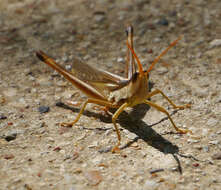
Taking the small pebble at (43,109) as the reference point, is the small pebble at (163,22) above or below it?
above

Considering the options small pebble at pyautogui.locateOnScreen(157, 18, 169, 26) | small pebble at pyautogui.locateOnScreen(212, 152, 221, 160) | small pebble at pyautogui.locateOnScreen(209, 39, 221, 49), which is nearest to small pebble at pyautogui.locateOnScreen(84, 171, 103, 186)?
small pebble at pyautogui.locateOnScreen(212, 152, 221, 160)

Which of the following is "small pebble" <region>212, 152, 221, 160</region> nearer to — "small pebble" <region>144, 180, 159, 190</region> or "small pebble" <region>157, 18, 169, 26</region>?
"small pebble" <region>144, 180, 159, 190</region>

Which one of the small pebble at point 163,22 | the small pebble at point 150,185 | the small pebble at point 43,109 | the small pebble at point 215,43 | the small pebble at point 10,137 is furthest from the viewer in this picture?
the small pebble at point 163,22

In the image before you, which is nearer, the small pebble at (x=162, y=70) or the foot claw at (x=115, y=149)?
the foot claw at (x=115, y=149)

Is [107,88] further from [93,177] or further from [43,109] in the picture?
[93,177]

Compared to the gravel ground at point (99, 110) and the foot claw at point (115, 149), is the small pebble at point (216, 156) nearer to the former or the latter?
the gravel ground at point (99, 110)

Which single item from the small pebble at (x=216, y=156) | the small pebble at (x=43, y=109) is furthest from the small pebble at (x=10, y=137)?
the small pebble at (x=216, y=156)

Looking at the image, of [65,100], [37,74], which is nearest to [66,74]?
[65,100]

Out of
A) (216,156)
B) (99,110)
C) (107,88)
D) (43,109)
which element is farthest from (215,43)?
(43,109)

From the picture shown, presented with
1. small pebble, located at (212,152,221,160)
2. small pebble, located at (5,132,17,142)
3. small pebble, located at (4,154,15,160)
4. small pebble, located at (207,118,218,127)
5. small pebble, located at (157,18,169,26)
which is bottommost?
small pebble, located at (212,152,221,160)

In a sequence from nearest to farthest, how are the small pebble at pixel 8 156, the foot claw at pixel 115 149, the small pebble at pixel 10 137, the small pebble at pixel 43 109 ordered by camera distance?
the small pebble at pixel 8 156 < the foot claw at pixel 115 149 < the small pebble at pixel 10 137 < the small pebble at pixel 43 109
